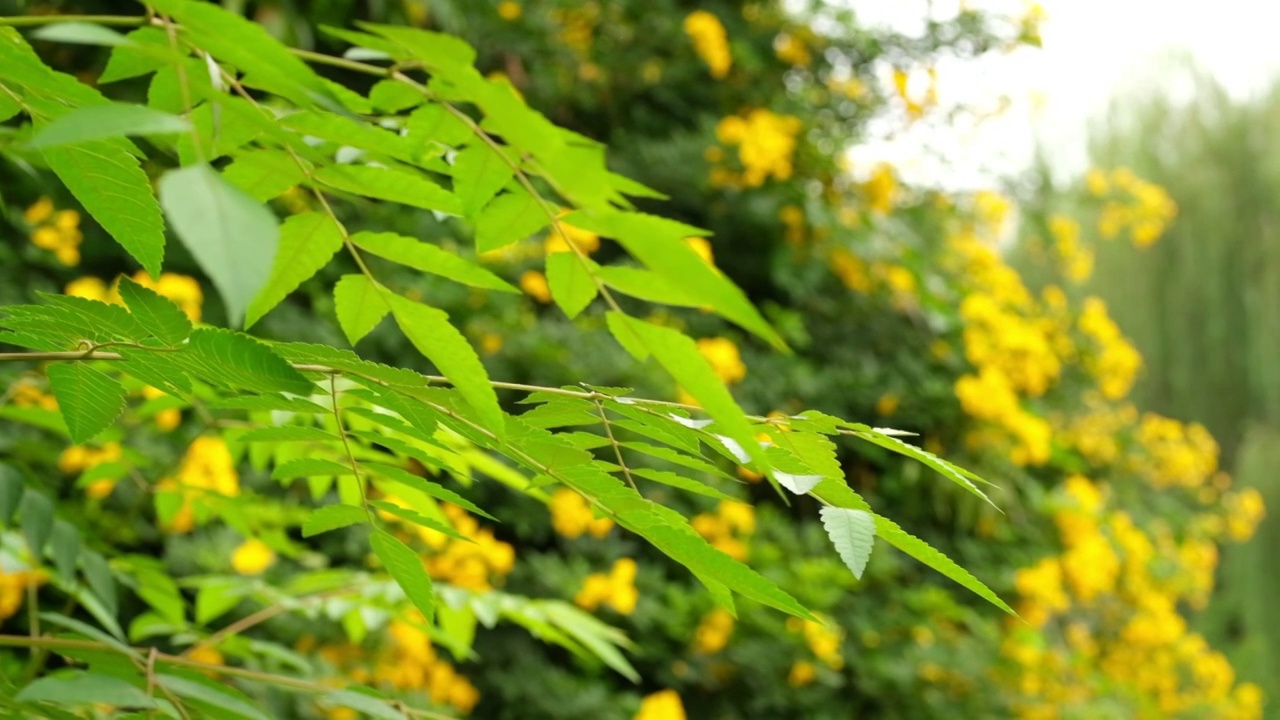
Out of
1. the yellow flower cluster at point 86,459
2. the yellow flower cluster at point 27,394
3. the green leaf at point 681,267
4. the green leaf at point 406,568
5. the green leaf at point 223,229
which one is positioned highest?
the green leaf at point 223,229

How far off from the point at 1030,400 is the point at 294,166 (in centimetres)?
274

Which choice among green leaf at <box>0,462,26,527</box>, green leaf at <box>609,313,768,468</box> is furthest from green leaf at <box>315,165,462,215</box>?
green leaf at <box>0,462,26,527</box>

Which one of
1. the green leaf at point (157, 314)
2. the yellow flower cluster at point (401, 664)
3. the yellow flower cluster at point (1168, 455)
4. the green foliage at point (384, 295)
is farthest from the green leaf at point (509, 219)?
the yellow flower cluster at point (1168, 455)

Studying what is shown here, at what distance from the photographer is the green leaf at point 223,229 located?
0.68 ft

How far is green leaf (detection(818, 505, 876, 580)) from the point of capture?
42 centimetres

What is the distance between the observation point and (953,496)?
102 inches

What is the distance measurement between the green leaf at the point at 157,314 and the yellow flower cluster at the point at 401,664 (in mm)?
1318

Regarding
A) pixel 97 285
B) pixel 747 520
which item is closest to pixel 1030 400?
pixel 747 520

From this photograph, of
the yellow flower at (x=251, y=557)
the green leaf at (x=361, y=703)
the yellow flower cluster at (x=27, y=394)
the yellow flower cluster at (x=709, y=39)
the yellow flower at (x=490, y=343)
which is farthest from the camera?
the yellow flower cluster at (x=709, y=39)

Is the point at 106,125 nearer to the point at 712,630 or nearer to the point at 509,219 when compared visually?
the point at 509,219

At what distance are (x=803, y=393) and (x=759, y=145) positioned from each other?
543mm

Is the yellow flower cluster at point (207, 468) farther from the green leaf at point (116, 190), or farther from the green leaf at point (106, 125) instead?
the green leaf at point (106, 125)

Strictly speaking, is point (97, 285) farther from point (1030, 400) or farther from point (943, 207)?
point (1030, 400)

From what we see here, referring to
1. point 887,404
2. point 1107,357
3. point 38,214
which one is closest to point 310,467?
point 38,214
